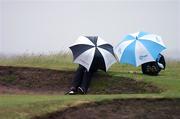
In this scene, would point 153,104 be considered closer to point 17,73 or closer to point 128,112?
point 128,112

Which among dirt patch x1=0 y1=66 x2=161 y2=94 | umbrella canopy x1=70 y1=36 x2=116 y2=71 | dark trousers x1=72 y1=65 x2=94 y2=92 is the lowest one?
dirt patch x1=0 y1=66 x2=161 y2=94

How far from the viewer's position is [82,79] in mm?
22359

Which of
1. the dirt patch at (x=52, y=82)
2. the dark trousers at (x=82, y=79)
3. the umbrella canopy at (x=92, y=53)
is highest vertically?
the umbrella canopy at (x=92, y=53)

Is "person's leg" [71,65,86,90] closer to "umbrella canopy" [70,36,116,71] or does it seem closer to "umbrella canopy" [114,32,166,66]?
"umbrella canopy" [70,36,116,71]

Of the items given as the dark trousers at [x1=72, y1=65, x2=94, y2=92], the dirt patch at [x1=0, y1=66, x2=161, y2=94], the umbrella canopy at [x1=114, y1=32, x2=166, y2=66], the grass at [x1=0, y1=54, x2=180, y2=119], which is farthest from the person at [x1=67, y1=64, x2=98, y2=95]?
the umbrella canopy at [x1=114, y1=32, x2=166, y2=66]

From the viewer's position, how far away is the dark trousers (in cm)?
2205

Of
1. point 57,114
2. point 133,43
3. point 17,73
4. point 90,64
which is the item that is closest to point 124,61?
point 133,43

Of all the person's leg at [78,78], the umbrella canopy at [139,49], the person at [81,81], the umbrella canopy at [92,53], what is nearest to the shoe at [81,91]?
the person at [81,81]

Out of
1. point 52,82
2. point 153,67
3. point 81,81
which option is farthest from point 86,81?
point 153,67

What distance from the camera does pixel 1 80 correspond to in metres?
24.5

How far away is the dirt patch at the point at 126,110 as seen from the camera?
1648 centimetres

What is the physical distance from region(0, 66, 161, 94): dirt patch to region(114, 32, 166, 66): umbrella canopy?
105cm

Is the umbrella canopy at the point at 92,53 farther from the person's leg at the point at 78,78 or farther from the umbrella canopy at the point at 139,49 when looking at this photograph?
the umbrella canopy at the point at 139,49

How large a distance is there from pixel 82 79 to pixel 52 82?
2.18 meters
